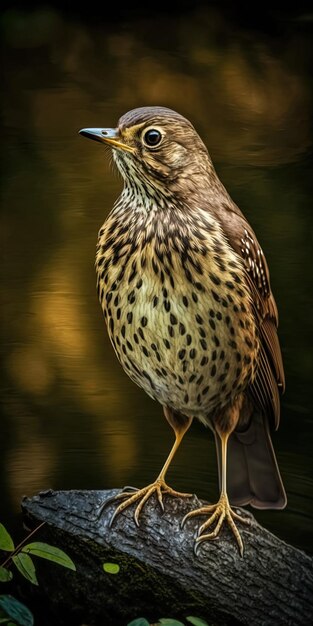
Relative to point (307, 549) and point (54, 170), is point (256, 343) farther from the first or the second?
point (54, 170)

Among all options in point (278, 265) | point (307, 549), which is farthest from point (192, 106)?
point (307, 549)

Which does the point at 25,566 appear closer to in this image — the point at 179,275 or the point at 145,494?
the point at 145,494

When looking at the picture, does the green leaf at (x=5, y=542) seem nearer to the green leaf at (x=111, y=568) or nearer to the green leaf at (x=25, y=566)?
the green leaf at (x=25, y=566)

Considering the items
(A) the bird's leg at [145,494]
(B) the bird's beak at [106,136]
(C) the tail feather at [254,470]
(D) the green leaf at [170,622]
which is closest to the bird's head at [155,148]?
(B) the bird's beak at [106,136]

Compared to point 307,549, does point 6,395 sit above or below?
above

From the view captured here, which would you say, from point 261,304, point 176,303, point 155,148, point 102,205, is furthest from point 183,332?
point 102,205

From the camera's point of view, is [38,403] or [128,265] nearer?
[128,265]

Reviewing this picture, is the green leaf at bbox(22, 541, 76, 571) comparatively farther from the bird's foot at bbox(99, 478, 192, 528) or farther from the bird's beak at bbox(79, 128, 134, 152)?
the bird's beak at bbox(79, 128, 134, 152)

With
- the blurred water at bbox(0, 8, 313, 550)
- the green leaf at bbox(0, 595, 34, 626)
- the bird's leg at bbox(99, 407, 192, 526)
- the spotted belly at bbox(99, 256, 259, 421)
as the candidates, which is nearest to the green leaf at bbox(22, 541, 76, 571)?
the green leaf at bbox(0, 595, 34, 626)
